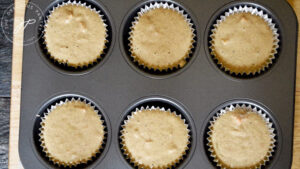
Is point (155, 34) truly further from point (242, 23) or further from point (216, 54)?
point (242, 23)

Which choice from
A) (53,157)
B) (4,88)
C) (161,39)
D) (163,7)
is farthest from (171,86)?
(4,88)

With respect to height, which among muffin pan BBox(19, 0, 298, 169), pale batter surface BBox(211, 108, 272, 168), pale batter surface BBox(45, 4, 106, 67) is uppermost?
pale batter surface BBox(45, 4, 106, 67)

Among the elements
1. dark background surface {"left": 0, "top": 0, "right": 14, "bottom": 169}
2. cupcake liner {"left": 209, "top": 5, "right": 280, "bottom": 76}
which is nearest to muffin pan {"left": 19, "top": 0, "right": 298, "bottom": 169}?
cupcake liner {"left": 209, "top": 5, "right": 280, "bottom": 76}

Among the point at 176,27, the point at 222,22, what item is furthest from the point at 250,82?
the point at 176,27

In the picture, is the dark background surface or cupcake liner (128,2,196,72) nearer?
cupcake liner (128,2,196,72)

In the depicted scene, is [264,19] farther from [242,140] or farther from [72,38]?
[72,38]

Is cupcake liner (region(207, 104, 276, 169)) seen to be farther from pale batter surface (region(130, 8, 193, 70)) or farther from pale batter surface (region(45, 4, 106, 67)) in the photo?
pale batter surface (region(45, 4, 106, 67))

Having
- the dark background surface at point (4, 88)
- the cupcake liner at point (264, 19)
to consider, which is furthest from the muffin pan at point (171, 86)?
the dark background surface at point (4, 88)
